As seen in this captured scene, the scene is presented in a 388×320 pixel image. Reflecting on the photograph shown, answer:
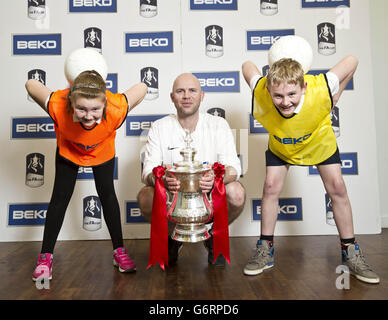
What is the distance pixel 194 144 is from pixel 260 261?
2.56ft

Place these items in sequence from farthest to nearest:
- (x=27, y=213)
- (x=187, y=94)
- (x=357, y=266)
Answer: (x=27, y=213), (x=187, y=94), (x=357, y=266)

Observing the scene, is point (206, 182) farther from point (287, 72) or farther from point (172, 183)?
point (287, 72)

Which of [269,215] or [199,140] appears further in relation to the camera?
[199,140]

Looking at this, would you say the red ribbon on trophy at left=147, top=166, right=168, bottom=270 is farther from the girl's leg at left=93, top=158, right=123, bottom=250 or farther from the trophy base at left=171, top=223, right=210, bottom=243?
the girl's leg at left=93, top=158, right=123, bottom=250

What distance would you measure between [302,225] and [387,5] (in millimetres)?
2015

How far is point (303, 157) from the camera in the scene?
1.70m

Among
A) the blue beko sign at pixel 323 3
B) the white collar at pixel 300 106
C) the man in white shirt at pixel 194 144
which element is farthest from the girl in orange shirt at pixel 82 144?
the blue beko sign at pixel 323 3

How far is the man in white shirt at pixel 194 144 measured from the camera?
1830 mm

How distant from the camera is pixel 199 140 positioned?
2043 mm

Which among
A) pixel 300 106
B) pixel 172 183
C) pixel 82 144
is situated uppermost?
pixel 300 106

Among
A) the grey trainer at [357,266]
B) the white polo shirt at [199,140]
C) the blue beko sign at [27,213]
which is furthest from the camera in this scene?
the blue beko sign at [27,213]

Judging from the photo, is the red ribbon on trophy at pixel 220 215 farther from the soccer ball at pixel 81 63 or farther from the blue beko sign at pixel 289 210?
the blue beko sign at pixel 289 210

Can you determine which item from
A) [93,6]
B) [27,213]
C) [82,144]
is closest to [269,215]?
[82,144]
